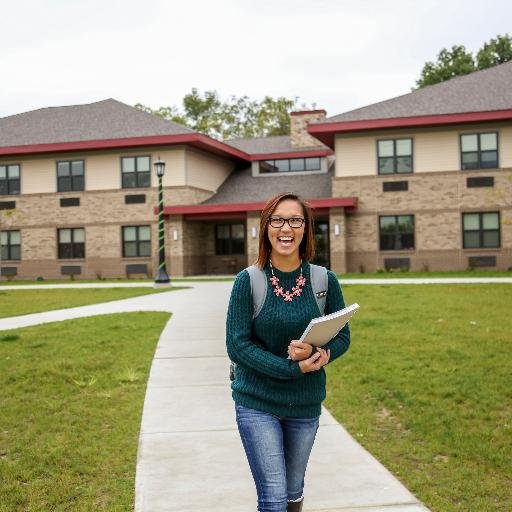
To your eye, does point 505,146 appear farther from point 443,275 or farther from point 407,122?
point 443,275

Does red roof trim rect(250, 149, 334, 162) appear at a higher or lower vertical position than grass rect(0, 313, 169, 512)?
higher

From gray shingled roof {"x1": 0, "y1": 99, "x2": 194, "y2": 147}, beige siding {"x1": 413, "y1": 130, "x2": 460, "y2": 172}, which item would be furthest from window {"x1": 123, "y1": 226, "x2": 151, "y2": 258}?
beige siding {"x1": 413, "y1": 130, "x2": 460, "y2": 172}

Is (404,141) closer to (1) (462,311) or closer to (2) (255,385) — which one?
(1) (462,311)

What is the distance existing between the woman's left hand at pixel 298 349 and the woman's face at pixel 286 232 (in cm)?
47

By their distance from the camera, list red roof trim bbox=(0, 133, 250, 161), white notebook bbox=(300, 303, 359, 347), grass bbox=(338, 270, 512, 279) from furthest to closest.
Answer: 1. red roof trim bbox=(0, 133, 250, 161)
2. grass bbox=(338, 270, 512, 279)
3. white notebook bbox=(300, 303, 359, 347)

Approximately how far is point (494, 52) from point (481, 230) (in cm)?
3278

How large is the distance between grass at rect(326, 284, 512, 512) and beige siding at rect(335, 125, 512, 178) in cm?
2025

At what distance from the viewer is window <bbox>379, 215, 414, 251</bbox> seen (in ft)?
111

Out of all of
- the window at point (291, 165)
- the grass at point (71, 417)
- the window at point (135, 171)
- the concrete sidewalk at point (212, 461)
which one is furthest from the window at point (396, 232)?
the concrete sidewalk at point (212, 461)

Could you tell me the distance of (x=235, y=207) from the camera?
113ft

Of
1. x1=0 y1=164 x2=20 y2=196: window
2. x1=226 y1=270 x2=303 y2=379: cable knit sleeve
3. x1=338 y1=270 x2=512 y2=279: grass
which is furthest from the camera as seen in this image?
x1=0 y1=164 x2=20 y2=196: window

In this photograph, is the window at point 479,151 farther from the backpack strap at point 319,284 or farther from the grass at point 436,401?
the backpack strap at point 319,284

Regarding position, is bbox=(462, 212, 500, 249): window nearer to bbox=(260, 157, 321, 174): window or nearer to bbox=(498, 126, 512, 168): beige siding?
bbox=(498, 126, 512, 168): beige siding

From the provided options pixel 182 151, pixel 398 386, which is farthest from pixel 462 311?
pixel 182 151
